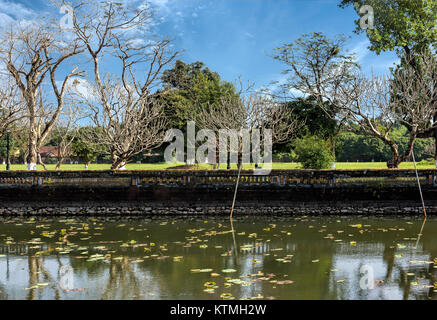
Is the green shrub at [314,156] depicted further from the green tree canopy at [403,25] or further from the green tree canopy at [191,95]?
the green tree canopy at [191,95]

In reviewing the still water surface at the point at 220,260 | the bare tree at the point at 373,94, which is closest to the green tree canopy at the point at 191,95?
the bare tree at the point at 373,94

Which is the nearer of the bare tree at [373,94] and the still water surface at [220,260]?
the still water surface at [220,260]

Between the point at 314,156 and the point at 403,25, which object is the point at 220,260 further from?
the point at 403,25

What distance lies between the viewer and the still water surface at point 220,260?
6.22 meters

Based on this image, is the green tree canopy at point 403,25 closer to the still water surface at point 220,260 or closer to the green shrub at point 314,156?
the green shrub at point 314,156

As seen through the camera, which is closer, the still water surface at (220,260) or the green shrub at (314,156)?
the still water surface at (220,260)

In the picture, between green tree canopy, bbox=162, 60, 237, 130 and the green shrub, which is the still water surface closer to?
the green shrub

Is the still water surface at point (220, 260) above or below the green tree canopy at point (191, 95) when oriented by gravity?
below

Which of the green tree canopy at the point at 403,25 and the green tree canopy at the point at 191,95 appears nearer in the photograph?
the green tree canopy at the point at 403,25

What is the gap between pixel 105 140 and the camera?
72.4 ft

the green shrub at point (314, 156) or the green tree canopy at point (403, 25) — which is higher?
the green tree canopy at point (403, 25)

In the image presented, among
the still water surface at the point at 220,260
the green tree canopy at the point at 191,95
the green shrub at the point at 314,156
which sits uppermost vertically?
the green tree canopy at the point at 191,95

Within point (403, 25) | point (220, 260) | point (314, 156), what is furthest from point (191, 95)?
point (220, 260)

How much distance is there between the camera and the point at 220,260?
8305mm
